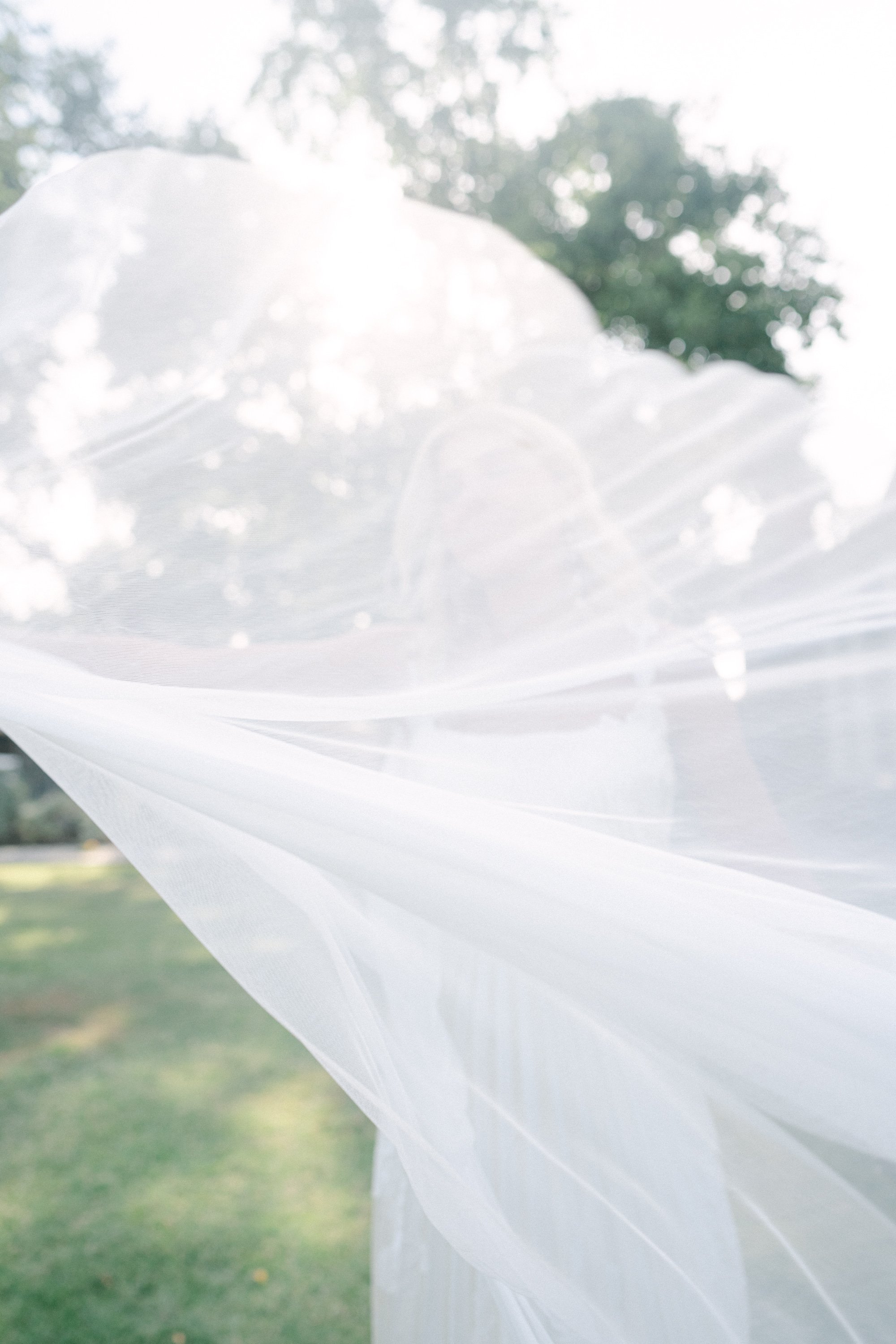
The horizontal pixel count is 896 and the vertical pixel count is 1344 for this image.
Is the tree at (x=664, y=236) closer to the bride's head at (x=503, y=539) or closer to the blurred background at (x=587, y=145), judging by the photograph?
the blurred background at (x=587, y=145)

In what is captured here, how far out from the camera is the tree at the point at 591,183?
793 cm

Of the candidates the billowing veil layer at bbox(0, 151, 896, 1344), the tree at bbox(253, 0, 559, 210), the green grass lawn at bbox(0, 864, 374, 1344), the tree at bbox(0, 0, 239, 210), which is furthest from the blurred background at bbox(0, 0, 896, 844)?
the green grass lawn at bbox(0, 864, 374, 1344)

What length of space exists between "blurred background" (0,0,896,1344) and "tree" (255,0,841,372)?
1.0 inches

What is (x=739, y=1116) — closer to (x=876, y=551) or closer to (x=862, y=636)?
(x=862, y=636)

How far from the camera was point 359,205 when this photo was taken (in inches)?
86.1

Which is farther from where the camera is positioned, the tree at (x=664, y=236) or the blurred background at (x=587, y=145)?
the tree at (x=664, y=236)

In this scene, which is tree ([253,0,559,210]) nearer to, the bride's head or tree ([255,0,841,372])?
tree ([255,0,841,372])

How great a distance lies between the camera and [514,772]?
1.51 m

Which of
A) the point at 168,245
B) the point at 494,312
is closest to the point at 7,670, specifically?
the point at 168,245

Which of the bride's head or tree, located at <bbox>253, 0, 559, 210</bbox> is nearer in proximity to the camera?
the bride's head

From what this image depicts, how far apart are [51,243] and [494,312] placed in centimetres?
129

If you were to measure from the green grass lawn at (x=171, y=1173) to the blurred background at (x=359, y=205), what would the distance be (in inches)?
0.5

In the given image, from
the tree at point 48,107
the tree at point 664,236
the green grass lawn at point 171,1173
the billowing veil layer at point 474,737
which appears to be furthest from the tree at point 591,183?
the green grass lawn at point 171,1173

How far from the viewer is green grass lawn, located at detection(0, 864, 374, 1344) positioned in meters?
2.65
